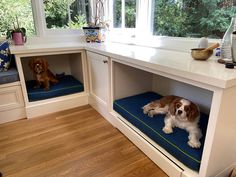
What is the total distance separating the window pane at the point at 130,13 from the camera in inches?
86.7

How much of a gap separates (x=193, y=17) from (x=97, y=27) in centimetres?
125

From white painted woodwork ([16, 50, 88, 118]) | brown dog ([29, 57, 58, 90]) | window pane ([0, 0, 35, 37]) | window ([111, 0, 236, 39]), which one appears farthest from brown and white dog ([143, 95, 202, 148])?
window pane ([0, 0, 35, 37])

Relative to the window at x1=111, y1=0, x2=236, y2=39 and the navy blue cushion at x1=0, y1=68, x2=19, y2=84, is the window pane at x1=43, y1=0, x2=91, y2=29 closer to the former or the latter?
the window at x1=111, y1=0, x2=236, y2=39

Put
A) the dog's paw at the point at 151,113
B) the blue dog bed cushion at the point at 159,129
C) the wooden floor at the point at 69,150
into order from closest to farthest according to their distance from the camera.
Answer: the blue dog bed cushion at the point at 159,129, the wooden floor at the point at 69,150, the dog's paw at the point at 151,113

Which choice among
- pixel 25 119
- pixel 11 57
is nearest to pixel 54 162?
pixel 25 119

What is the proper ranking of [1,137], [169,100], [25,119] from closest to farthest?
[169,100] → [1,137] → [25,119]

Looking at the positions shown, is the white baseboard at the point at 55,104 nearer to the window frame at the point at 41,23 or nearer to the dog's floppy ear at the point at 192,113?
the window frame at the point at 41,23

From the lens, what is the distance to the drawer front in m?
1.89

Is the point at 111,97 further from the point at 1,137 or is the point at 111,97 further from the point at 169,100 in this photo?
the point at 1,137

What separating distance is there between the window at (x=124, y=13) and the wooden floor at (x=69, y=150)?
1.25 meters

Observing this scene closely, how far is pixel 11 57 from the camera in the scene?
81.0 inches

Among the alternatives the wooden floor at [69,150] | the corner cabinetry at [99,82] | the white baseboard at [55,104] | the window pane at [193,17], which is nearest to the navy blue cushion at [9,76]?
the white baseboard at [55,104]

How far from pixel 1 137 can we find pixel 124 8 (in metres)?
2.01

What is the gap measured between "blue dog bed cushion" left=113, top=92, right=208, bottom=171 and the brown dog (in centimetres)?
94
